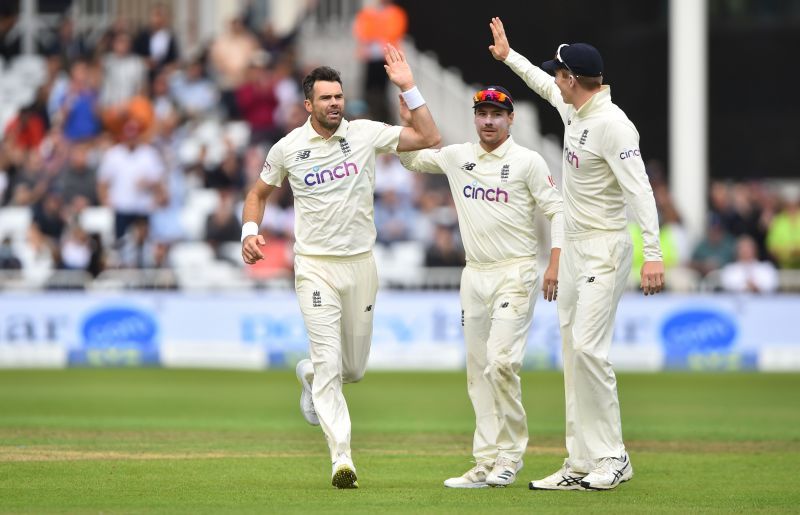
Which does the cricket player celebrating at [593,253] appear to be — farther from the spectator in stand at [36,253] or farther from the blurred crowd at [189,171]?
the spectator in stand at [36,253]

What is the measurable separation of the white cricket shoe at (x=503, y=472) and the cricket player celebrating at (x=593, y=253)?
0.25 m

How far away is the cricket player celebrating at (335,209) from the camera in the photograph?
9680 mm

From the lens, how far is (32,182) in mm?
22719

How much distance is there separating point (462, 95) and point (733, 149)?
720 centimetres

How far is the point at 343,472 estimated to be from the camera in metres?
9.30

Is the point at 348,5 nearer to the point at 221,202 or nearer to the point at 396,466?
the point at 221,202

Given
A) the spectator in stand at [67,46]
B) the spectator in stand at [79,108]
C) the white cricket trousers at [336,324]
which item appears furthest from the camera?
the spectator in stand at [67,46]

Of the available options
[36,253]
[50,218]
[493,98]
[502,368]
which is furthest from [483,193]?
[50,218]

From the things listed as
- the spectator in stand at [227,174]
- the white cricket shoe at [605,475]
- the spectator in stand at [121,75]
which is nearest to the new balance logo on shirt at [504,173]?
the white cricket shoe at [605,475]

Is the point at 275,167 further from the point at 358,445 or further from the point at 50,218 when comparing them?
the point at 50,218

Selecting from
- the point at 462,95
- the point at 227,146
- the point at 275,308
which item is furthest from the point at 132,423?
the point at 462,95

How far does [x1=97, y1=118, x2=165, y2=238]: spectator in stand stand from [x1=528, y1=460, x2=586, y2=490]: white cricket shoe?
12.7m

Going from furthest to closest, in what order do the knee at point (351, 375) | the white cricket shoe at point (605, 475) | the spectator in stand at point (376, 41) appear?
the spectator in stand at point (376, 41) → the knee at point (351, 375) → the white cricket shoe at point (605, 475)

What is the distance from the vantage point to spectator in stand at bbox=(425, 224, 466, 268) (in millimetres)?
20328
